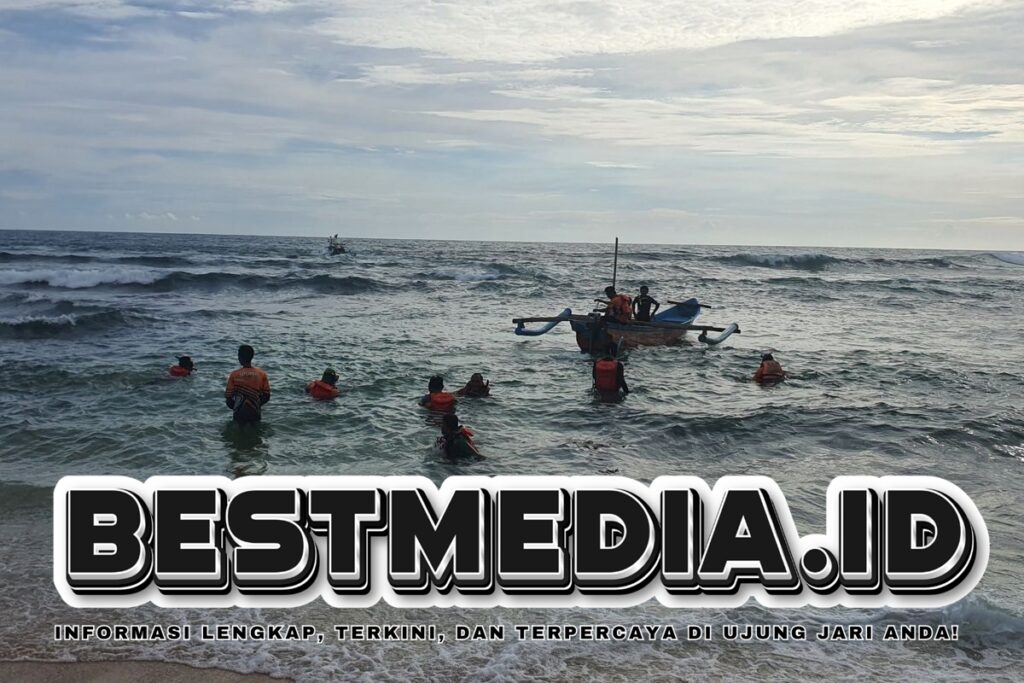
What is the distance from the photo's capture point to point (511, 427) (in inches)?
489

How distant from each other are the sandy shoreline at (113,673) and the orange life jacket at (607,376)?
30.7ft

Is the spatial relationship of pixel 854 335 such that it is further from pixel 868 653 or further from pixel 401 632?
pixel 401 632

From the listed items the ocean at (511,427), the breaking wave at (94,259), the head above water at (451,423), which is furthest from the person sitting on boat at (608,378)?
the breaking wave at (94,259)

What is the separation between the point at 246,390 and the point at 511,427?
163 inches

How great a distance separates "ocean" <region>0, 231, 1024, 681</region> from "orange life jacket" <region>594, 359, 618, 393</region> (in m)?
0.40

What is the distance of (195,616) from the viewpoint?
605 cm

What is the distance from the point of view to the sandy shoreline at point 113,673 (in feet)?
16.8

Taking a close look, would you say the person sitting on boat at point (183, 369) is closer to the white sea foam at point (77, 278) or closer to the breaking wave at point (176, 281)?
the breaking wave at point (176, 281)

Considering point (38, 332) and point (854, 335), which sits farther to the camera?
point (854, 335)

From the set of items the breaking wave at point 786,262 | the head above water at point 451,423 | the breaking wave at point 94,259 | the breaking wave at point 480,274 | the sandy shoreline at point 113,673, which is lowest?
the sandy shoreline at point 113,673

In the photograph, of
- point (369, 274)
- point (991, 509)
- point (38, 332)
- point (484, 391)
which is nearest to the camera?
point (991, 509)

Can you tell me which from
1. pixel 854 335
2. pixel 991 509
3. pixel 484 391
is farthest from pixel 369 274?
pixel 991 509

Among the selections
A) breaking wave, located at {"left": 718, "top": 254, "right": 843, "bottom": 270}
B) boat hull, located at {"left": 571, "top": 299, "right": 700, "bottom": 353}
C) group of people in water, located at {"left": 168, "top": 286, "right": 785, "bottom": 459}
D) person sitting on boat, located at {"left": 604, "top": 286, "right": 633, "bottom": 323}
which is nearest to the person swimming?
group of people in water, located at {"left": 168, "top": 286, "right": 785, "bottom": 459}

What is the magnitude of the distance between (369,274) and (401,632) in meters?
42.6
